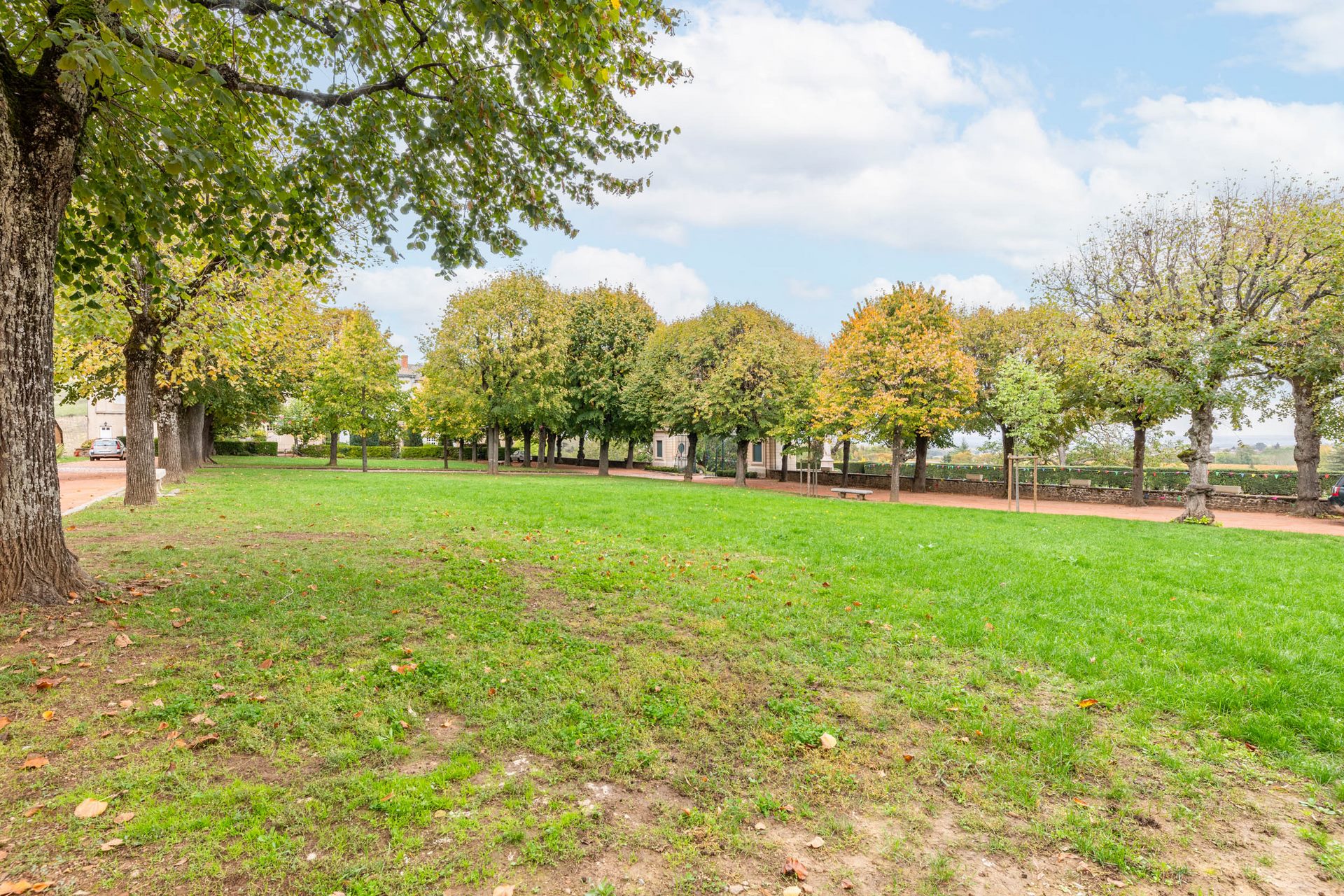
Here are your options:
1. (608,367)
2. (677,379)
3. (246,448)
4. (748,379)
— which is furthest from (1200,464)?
(246,448)

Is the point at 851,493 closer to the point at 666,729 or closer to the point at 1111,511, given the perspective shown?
the point at 1111,511

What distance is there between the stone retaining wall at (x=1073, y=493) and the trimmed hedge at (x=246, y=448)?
3961 cm

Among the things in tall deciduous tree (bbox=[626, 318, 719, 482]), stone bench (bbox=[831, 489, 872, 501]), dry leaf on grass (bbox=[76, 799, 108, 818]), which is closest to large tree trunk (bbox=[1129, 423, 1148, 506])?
stone bench (bbox=[831, 489, 872, 501])

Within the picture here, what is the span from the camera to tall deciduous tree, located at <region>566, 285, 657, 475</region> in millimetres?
29922

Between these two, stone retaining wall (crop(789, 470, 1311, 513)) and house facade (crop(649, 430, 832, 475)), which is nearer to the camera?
stone retaining wall (crop(789, 470, 1311, 513))

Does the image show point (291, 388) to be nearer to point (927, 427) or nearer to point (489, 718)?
point (927, 427)

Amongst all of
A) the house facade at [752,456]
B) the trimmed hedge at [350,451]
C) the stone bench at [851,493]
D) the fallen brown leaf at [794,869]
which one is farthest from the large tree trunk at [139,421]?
the trimmed hedge at [350,451]

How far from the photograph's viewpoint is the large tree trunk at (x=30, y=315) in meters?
4.63

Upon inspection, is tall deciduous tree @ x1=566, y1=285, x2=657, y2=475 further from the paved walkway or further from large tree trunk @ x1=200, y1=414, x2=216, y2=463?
large tree trunk @ x1=200, y1=414, x2=216, y2=463

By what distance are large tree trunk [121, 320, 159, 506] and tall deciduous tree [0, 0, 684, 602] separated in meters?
5.87

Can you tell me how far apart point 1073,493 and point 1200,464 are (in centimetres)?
1183

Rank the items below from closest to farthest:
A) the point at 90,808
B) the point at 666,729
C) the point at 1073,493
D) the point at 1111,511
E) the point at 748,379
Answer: the point at 90,808
the point at 666,729
the point at 1111,511
the point at 748,379
the point at 1073,493

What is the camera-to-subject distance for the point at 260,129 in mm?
6508

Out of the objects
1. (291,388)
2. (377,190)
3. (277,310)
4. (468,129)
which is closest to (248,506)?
(277,310)
